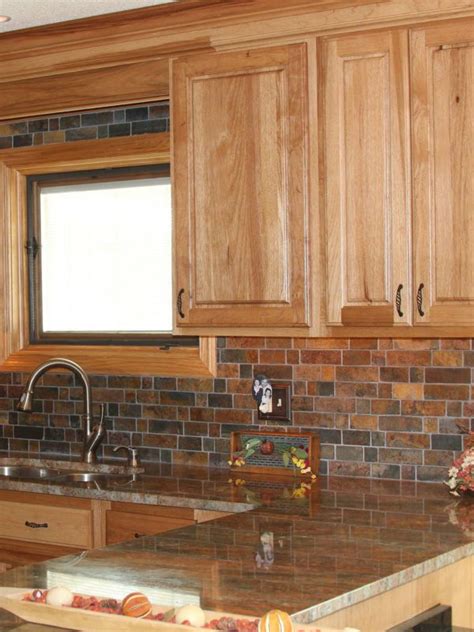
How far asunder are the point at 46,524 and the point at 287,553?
59.5 inches

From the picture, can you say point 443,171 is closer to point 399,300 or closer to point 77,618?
point 399,300

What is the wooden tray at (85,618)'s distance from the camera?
2.02m

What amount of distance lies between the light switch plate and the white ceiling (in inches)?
57.2

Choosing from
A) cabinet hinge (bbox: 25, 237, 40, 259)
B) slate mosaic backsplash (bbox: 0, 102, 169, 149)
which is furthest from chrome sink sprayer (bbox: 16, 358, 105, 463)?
slate mosaic backsplash (bbox: 0, 102, 169, 149)

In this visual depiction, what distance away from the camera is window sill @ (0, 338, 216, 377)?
442 centimetres

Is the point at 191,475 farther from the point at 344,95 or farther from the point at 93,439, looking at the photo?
the point at 344,95

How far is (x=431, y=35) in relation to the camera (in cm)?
352

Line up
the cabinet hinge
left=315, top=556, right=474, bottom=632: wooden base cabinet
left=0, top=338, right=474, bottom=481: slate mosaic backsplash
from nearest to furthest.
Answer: left=315, top=556, right=474, bottom=632: wooden base cabinet < left=0, top=338, right=474, bottom=481: slate mosaic backsplash < the cabinet hinge

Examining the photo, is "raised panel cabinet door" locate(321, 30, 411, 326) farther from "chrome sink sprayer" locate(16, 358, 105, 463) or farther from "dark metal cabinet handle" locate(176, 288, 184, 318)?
"chrome sink sprayer" locate(16, 358, 105, 463)

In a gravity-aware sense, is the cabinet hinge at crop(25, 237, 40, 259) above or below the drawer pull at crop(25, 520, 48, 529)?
above

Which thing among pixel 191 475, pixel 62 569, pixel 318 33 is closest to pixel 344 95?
pixel 318 33

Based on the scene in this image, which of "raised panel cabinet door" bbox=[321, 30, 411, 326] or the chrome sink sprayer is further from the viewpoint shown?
the chrome sink sprayer

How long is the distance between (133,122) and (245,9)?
0.89 m

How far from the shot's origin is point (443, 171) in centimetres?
349
